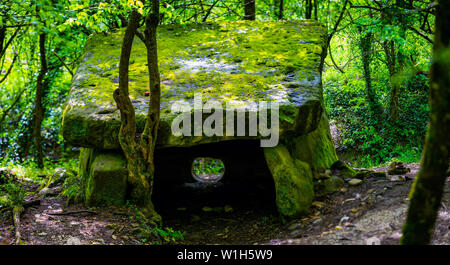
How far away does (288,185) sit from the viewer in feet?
14.7

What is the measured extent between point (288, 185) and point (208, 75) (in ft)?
6.62

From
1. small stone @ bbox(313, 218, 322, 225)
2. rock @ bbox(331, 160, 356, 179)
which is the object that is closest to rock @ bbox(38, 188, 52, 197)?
small stone @ bbox(313, 218, 322, 225)

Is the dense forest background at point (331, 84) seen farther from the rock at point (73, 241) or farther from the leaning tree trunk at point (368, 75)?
the rock at point (73, 241)

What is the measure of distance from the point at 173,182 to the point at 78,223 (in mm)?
2899

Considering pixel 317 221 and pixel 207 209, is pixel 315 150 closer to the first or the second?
pixel 317 221

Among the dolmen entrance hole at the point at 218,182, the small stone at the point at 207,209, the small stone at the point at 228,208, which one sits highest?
the dolmen entrance hole at the point at 218,182

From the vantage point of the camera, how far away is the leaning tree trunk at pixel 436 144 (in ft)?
5.95

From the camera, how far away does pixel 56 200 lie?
16.4ft

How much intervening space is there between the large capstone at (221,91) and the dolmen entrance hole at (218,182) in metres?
1.38

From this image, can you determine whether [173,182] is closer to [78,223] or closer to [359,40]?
[78,223]

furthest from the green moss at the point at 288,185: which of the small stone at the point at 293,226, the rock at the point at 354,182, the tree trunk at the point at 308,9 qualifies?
the tree trunk at the point at 308,9

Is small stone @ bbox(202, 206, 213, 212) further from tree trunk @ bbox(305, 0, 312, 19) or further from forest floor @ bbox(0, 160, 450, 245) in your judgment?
tree trunk @ bbox(305, 0, 312, 19)

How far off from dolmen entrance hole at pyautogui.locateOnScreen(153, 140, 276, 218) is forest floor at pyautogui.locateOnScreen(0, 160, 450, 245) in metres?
0.57

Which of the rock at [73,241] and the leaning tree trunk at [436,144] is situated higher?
the leaning tree trunk at [436,144]
